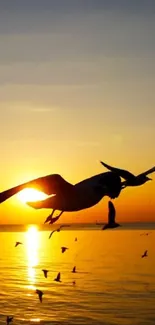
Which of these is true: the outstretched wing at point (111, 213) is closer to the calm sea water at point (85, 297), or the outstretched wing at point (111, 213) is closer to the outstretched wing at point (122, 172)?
the outstretched wing at point (122, 172)

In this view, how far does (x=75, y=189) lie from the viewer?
3477 millimetres

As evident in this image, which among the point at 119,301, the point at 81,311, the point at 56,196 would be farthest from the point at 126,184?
the point at 119,301

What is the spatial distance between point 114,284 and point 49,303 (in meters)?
28.0

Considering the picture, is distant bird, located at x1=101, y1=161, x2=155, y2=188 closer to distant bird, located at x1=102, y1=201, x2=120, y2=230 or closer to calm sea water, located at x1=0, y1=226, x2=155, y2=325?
distant bird, located at x1=102, y1=201, x2=120, y2=230

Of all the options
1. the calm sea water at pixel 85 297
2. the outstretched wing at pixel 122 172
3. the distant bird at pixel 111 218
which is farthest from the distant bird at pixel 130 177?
the calm sea water at pixel 85 297

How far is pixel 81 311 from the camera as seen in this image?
89.2 metres

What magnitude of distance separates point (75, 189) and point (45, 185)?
200 millimetres

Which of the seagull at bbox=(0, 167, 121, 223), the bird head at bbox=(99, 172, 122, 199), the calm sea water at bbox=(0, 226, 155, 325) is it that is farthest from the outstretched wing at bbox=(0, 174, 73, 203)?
the calm sea water at bbox=(0, 226, 155, 325)

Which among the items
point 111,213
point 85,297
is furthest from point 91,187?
point 85,297

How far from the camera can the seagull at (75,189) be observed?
337cm

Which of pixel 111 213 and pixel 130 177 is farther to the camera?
pixel 111 213

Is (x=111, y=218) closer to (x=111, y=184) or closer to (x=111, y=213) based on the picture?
(x=111, y=213)

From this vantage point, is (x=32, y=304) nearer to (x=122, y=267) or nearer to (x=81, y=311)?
(x=81, y=311)

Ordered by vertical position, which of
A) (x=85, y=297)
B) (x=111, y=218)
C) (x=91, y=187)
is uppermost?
(x=91, y=187)
